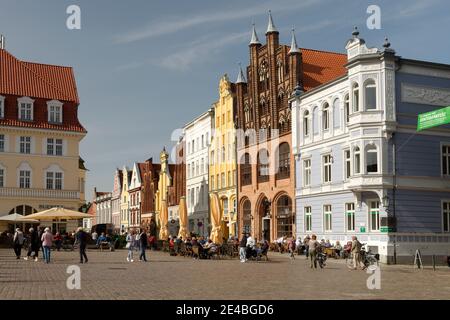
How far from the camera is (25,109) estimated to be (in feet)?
177

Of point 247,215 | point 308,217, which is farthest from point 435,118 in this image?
point 247,215

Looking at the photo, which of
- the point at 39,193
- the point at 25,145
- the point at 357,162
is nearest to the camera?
the point at 357,162

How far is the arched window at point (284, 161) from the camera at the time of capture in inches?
1791

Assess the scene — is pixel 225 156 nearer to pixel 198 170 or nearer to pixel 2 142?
pixel 198 170

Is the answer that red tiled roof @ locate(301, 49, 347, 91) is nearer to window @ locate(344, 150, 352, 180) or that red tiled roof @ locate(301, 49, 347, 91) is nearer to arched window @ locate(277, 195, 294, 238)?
arched window @ locate(277, 195, 294, 238)

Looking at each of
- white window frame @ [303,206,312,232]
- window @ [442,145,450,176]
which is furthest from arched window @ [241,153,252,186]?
window @ [442,145,450,176]

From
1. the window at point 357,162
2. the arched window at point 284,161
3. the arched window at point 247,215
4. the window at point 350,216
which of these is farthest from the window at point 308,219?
the arched window at point 247,215

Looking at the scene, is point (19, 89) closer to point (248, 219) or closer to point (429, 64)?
point (248, 219)

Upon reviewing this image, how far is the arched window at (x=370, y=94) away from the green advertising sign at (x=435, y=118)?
3.86m

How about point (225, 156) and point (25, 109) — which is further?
point (225, 156)

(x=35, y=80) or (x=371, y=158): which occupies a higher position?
(x=35, y=80)

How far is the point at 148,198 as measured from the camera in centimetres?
8994

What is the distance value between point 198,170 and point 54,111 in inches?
742
